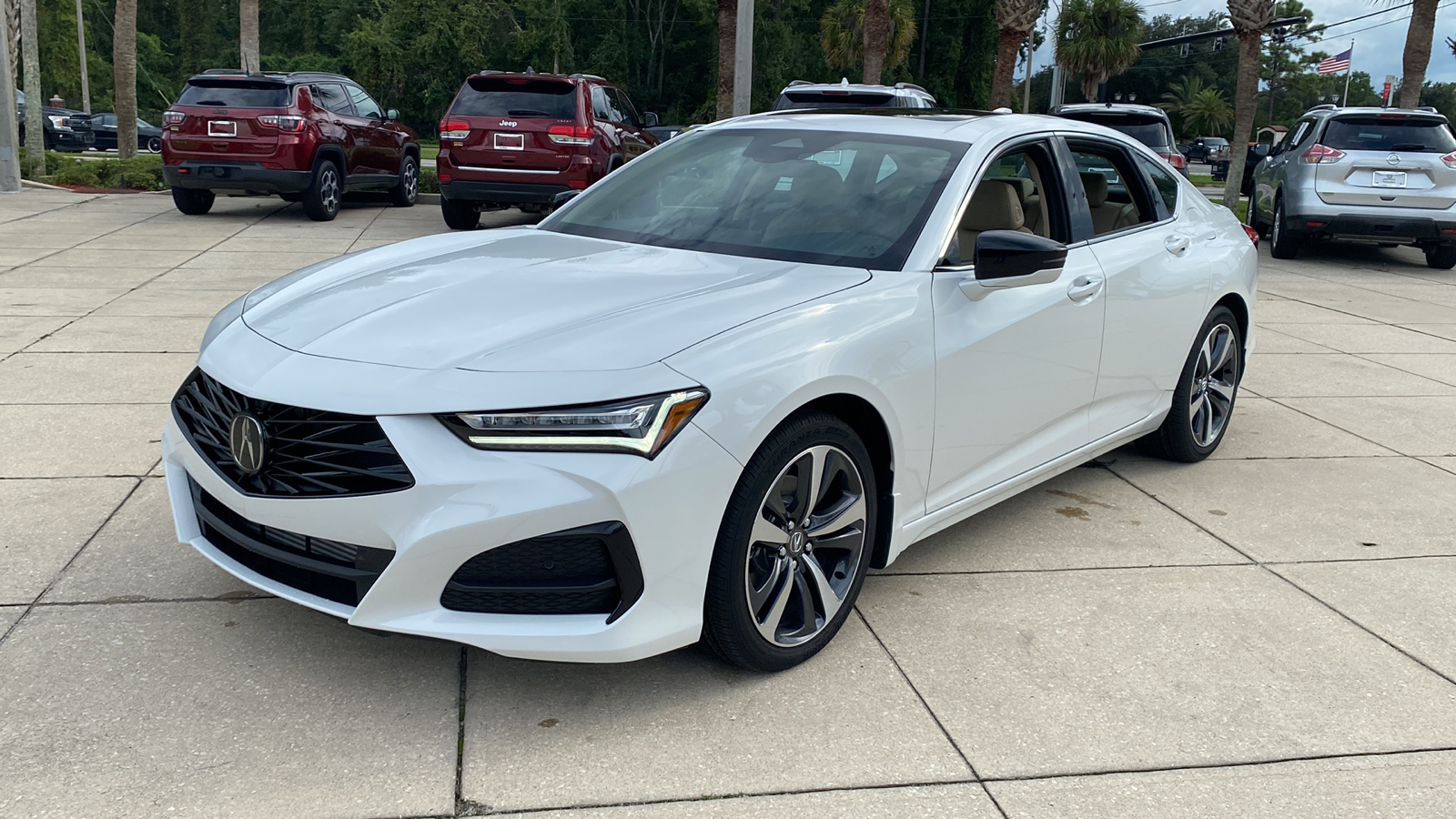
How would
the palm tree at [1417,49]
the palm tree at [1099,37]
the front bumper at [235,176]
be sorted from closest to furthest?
1. the front bumper at [235,176]
2. the palm tree at [1417,49]
3. the palm tree at [1099,37]

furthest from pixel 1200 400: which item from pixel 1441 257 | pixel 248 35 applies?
pixel 248 35

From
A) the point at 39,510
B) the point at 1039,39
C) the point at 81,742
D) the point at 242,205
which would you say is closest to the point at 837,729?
the point at 81,742

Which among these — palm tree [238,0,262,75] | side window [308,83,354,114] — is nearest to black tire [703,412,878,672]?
side window [308,83,354,114]

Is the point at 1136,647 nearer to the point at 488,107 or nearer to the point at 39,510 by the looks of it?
the point at 39,510

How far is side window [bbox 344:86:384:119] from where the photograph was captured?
1633cm

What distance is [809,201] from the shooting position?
13.9 ft

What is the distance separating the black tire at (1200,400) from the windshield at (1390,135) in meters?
8.94

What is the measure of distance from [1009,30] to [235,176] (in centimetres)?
1603

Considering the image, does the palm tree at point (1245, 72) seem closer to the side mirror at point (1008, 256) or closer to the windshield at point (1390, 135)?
the windshield at point (1390, 135)

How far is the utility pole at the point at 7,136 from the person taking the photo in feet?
52.8

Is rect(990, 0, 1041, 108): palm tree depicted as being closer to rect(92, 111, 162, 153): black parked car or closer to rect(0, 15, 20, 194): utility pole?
rect(0, 15, 20, 194): utility pole

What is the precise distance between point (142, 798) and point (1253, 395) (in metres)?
6.36

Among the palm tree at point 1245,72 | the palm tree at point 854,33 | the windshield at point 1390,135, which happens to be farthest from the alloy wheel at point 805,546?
the palm tree at point 854,33

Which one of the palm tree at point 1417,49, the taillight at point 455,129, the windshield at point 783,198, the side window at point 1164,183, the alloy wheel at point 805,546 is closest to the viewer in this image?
the alloy wheel at point 805,546
